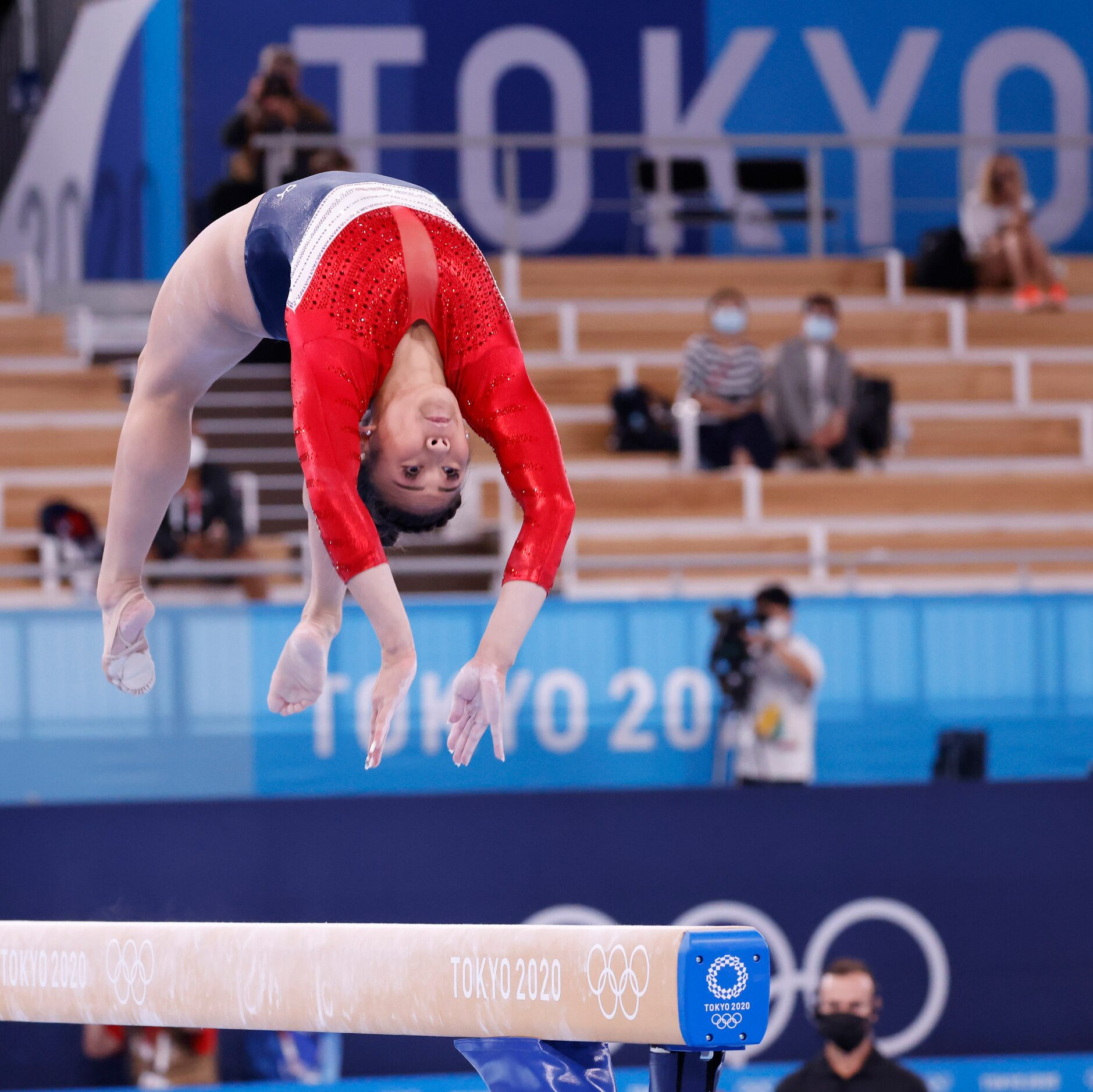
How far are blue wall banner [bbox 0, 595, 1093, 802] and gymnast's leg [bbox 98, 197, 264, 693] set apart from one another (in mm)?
3196

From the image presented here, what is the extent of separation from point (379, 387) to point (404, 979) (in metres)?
1.14

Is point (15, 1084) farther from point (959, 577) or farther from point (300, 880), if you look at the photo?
point (959, 577)

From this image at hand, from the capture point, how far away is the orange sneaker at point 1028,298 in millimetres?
12188

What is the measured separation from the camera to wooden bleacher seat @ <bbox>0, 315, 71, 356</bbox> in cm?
1163

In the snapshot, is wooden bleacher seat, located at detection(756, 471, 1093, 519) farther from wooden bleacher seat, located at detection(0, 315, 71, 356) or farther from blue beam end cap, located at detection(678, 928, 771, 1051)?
blue beam end cap, located at detection(678, 928, 771, 1051)

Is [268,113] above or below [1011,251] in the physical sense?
above

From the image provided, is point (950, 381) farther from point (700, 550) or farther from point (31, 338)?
point (31, 338)

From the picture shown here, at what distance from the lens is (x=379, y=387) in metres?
3.46

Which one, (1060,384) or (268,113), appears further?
(1060,384)

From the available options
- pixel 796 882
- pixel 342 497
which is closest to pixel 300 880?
pixel 796 882

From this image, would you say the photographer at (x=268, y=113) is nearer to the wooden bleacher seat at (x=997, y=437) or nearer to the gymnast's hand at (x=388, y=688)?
the wooden bleacher seat at (x=997, y=437)

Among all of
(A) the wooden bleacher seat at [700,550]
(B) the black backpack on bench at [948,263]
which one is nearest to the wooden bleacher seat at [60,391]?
(A) the wooden bleacher seat at [700,550]

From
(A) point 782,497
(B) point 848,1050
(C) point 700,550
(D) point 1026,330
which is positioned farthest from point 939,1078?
(D) point 1026,330

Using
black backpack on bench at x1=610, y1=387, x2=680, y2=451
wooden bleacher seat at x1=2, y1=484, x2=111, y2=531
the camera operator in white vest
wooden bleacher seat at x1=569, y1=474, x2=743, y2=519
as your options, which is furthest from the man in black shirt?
wooden bleacher seat at x1=2, y1=484, x2=111, y2=531
